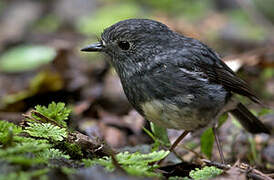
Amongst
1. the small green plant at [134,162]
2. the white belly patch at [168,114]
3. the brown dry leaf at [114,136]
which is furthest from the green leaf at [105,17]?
the small green plant at [134,162]

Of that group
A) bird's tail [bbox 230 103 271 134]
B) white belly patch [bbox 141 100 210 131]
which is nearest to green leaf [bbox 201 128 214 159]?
white belly patch [bbox 141 100 210 131]

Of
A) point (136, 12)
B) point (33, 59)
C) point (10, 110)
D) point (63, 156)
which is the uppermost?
point (136, 12)

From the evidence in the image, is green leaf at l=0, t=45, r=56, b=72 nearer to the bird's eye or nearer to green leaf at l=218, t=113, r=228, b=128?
the bird's eye

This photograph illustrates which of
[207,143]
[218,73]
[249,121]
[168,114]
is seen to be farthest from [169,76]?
[249,121]

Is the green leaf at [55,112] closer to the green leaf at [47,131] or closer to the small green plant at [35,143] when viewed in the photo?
the small green plant at [35,143]

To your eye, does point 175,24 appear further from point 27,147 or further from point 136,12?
point 27,147

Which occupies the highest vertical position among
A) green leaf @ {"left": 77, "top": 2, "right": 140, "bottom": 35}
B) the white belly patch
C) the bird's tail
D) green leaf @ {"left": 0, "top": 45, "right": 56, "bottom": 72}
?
green leaf @ {"left": 77, "top": 2, "right": 140, "bottom": 35}

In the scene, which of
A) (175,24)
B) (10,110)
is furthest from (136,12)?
(10,110)

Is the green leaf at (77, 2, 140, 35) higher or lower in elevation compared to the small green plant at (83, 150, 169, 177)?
higher
